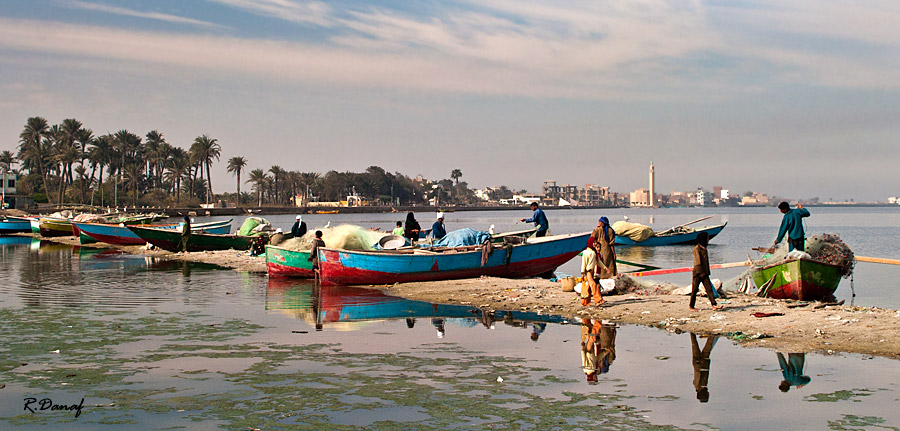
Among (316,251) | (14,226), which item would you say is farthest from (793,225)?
(14,226)

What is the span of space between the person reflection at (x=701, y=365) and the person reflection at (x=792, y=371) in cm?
93

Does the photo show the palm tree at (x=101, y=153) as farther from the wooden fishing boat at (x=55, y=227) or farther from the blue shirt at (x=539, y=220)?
the blue shirt at (x=539, y=220)

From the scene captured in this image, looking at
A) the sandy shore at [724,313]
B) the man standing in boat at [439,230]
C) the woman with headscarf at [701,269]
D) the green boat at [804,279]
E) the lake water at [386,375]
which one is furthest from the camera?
the man standing in boat at [439,230]

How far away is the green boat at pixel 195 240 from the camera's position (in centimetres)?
3466

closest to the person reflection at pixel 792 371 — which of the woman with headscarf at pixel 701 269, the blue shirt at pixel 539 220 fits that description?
the woman with headscarf at pixel 701 269

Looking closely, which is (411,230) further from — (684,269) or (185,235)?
(185,235)

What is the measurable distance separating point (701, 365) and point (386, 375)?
4.44 metres

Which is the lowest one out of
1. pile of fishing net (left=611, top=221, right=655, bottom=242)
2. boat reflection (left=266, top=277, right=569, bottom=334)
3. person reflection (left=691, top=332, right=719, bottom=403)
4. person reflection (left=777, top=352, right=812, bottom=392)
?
boat reflection (left=266, top=277, right=569, bottom=334)

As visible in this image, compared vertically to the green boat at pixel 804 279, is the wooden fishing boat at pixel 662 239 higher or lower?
lower

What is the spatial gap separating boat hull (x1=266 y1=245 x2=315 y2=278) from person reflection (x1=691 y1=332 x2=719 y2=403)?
547 inches

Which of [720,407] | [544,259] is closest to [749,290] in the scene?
[544,259]

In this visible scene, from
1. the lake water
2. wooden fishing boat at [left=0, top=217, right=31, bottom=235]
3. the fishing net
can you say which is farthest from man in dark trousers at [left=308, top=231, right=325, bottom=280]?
wooden fishing boat at [left=0, top=217, right=31, bottom=235]

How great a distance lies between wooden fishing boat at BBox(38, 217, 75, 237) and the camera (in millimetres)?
55125

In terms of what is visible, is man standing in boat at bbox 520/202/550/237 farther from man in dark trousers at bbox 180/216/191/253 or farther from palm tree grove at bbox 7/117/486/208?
palm tree grove at bbox 7/117/486/208
